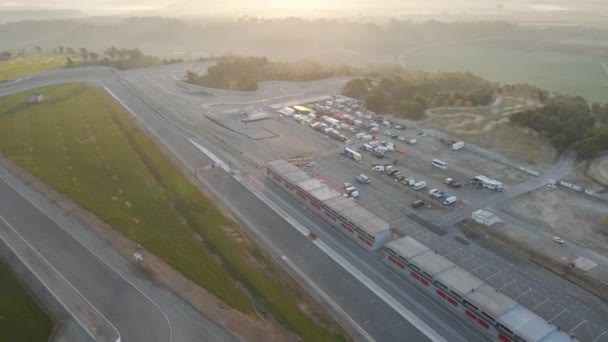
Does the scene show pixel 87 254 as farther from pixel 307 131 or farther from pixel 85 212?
pixel 307 131

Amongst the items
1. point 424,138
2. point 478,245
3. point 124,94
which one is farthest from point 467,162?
point 124,94

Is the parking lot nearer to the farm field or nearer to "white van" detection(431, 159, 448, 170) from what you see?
"white van" detection(431, 159, 448, 170)

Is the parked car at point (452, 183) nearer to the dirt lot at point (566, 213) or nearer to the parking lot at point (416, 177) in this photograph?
the parking lot at point (416, 177)

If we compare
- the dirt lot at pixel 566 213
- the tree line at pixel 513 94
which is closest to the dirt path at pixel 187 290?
the dirt lot at pixel 566 213

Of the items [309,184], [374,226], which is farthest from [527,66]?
[374,226]

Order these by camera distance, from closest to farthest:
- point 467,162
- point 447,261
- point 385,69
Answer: point 447,261
point 467,162
point 385,69

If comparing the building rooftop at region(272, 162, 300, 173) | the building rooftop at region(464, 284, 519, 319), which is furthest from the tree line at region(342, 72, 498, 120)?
the building rooftop at region(464, 284, 519, 319)
